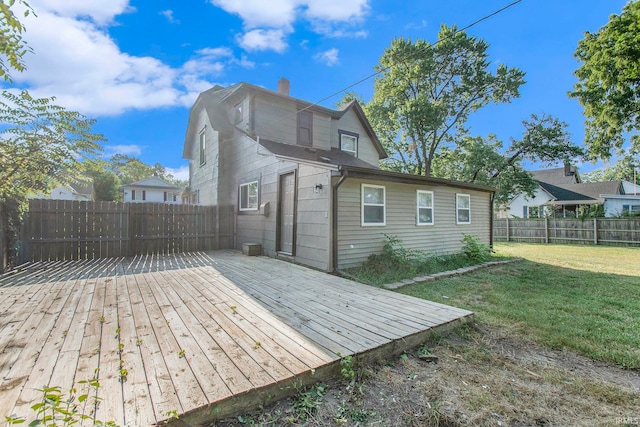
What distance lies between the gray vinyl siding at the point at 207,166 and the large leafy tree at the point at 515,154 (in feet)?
47.0

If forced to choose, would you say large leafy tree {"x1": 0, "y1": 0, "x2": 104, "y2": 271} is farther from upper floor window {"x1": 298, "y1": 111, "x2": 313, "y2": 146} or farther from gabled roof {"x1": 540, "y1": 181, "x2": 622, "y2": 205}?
gabled roof {"x1": 540, "y1": 181, "x2": 622, "y2": 205}

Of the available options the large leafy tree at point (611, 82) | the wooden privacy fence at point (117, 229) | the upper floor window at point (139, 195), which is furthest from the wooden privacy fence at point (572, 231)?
the upper floor window at point (139, 195)

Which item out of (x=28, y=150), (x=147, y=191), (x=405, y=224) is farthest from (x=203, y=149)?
(x=147, y=191)

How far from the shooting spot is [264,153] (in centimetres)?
793

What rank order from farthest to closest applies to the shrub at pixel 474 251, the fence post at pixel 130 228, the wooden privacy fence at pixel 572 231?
the wooden privacy fence at pixel 572 231, the shrub at pixel 474 251, the fence post at pixel 130 228

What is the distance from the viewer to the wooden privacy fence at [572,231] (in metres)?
12.8

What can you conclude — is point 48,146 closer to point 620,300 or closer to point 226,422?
point 226,422

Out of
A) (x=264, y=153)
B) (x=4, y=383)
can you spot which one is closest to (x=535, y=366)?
(x=4, y=383)

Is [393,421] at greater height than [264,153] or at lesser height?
lesser

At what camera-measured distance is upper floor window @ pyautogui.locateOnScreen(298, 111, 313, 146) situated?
406 inches

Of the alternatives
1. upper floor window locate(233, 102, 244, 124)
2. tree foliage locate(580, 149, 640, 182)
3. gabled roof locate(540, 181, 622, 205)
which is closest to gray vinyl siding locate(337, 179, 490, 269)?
upper floor window locate(233, 102, 244, 124)

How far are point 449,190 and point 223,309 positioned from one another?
8.09m

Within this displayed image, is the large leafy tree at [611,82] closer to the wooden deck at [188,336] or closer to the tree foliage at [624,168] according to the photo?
the wooden deck at [188,336]

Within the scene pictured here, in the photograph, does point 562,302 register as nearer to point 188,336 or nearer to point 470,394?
point 470,394
